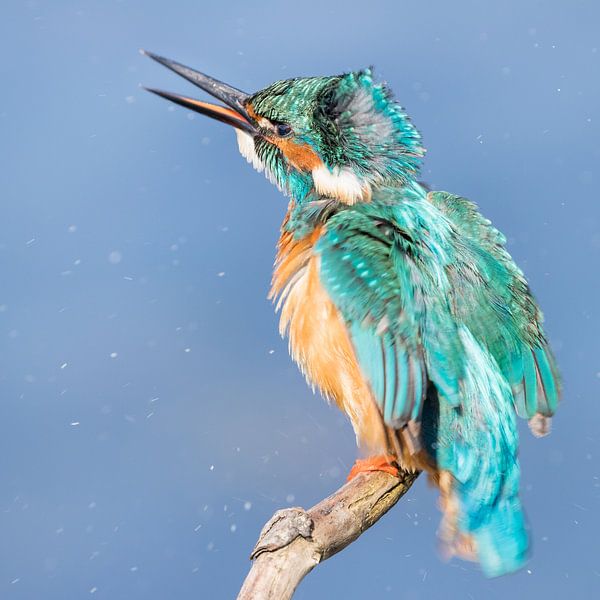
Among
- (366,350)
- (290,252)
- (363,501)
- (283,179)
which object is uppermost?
(283,179)

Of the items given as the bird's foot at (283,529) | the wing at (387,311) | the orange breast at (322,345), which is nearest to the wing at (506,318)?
the wing at (387,311)

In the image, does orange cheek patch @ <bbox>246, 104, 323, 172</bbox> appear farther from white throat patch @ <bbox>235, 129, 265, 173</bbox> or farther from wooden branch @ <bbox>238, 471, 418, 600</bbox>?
wooden branch @ <bbox>238, 471, 418, 600</bbox>

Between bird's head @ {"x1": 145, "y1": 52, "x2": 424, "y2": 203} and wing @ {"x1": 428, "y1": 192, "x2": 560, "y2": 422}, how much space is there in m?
0.34

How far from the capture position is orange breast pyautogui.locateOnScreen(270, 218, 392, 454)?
249 cm

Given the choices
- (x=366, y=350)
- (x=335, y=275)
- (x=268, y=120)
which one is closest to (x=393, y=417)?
(x=366, y=350)

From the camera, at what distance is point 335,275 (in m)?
2.47

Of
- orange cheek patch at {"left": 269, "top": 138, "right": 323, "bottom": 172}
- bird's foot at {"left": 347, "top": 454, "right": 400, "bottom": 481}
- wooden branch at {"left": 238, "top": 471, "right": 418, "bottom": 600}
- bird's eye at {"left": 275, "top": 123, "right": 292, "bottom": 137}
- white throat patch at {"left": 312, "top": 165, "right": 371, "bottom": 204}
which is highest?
bird's eye at {"left": 275, "top": 123, "right": 292, "bottom": 137}

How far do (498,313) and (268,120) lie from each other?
89 centimetres

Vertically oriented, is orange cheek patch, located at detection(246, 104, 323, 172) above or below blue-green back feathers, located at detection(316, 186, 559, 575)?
above

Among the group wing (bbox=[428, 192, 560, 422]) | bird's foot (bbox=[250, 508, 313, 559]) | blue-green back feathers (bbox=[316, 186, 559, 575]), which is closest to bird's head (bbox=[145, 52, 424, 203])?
blue-green back feathers (bbox=[316, 186, 559, 575])

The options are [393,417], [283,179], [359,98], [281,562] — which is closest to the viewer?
[281,562]

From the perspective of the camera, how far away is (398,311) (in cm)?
241

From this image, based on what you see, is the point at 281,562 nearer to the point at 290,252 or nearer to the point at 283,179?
the point at 290,252

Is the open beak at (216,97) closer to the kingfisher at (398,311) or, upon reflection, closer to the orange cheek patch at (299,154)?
the kingfisher at (398,311)
